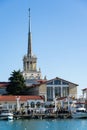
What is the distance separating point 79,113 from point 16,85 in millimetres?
14348

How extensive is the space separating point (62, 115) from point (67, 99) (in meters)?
7.91

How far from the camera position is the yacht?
6662 centimetres

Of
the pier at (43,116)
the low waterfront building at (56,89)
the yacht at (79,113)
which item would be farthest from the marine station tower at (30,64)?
the pier at (43,116)

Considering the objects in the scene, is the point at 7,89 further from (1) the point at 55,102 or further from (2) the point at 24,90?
(1) the point at 55,102

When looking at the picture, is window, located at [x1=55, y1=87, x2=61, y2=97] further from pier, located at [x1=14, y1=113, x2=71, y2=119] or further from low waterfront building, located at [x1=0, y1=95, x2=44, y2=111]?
pier, located at [x1=14, y1=113, x2=71, y2=119]

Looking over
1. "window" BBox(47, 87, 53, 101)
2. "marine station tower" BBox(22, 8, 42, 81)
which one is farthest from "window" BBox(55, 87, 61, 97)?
"marine station tower" BBox(22, 8, 42, 81)

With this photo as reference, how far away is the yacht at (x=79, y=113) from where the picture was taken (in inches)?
2623

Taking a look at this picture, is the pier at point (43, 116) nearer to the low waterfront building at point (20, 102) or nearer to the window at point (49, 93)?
the low waterfront building at point (20, 102)

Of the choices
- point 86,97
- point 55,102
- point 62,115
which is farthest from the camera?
point 86,97

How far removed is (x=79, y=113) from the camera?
6756 centimetres

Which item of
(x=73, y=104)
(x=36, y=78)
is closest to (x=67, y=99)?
(x=73, y=104)

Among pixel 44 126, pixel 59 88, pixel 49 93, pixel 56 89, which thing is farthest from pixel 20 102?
pixel 44 126

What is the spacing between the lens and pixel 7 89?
8069 cm

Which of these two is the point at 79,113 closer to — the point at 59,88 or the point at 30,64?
the point at 59,88
